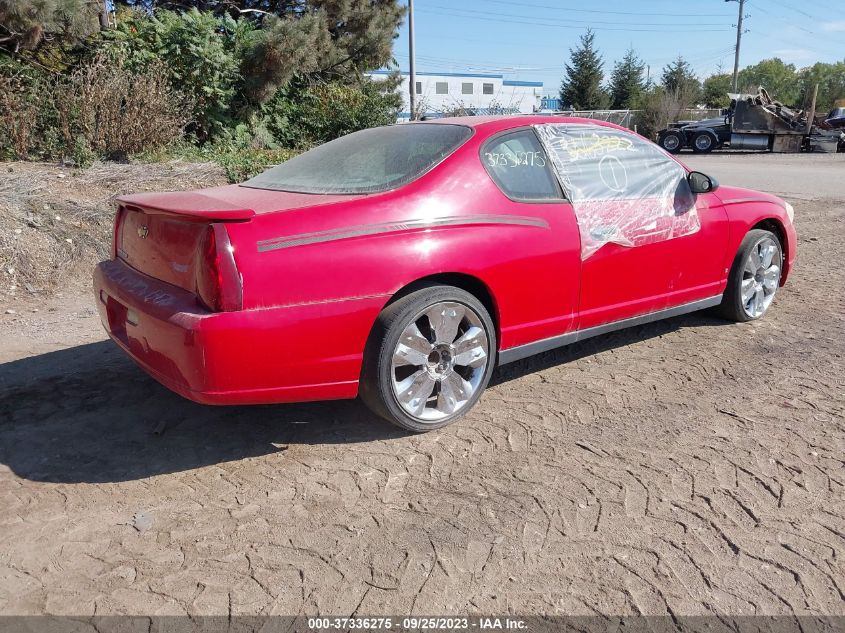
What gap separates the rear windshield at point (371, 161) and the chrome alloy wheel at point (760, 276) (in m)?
2.56

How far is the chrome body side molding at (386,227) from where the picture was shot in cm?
298

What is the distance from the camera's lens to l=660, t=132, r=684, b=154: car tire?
96.2 feet

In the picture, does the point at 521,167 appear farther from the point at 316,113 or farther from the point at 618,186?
the point at 316,113

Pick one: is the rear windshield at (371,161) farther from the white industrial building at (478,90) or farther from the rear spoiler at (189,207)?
the white industrial building at (478,90)

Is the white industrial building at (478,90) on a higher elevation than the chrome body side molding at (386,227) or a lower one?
higher

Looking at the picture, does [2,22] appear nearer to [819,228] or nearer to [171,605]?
[171,605]

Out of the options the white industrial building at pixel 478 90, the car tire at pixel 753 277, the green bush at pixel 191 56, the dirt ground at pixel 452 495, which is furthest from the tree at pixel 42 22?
the white industrial building at pixel 478 90

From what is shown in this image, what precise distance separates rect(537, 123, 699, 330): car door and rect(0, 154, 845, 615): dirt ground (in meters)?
0.50

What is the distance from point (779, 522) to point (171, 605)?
88.7 inches

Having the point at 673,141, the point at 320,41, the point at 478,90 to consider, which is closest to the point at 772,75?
the point at 478,90

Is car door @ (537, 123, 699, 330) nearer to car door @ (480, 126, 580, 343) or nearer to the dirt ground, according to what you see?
car door @ (480, 126, 580, 343)

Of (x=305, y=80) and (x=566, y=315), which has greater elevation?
(x=305, y=80)

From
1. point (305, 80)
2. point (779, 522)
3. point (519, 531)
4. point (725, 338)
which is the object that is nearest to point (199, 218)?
point (519, 531)

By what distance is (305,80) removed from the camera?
1475 centimetres
